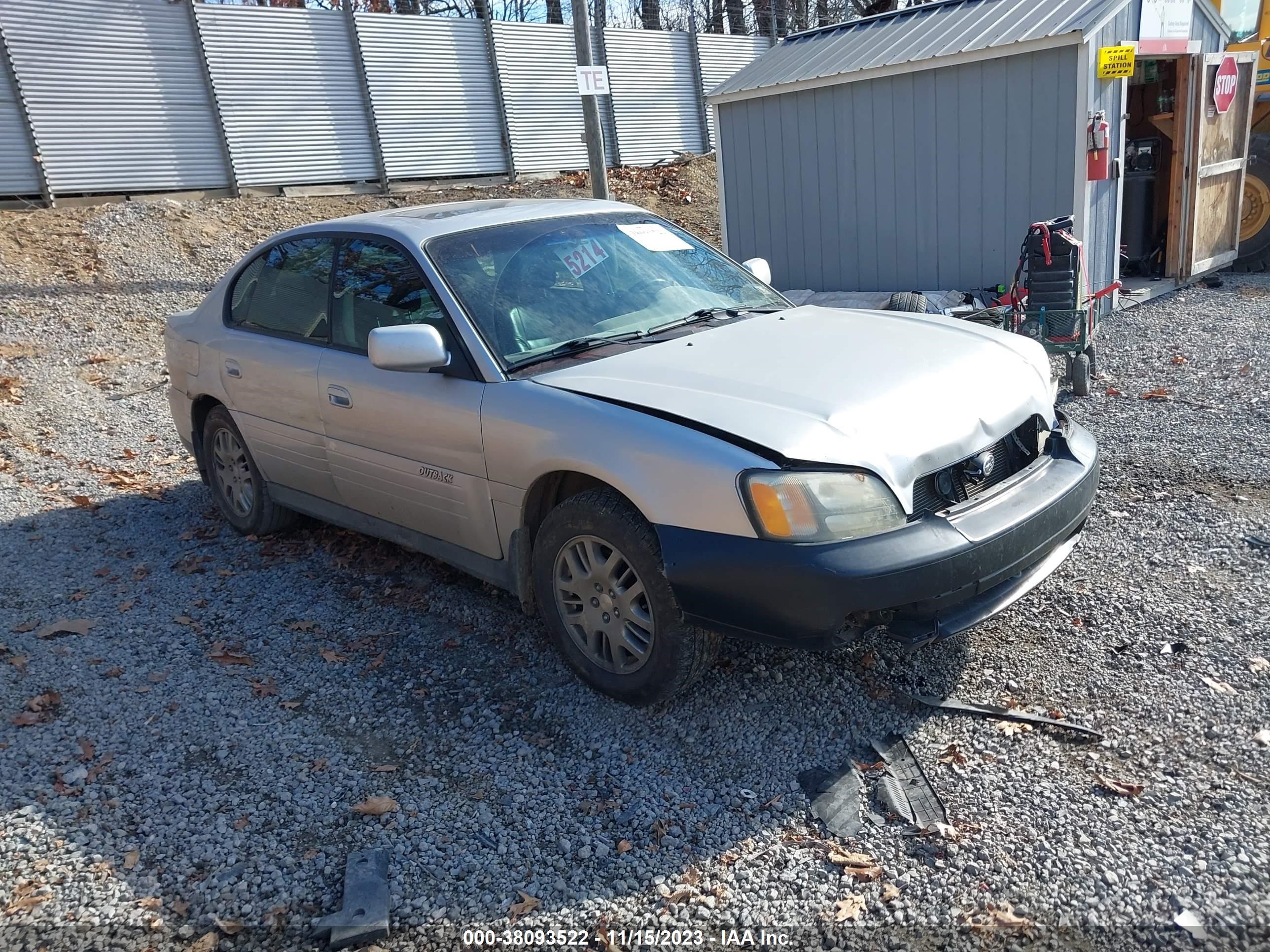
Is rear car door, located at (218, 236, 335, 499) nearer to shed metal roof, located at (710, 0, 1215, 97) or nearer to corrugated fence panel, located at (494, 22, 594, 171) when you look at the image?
shed metal roof, located at (710, 0, 1215, 97)

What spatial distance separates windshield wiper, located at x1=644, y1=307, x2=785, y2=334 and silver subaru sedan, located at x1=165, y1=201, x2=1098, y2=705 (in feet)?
0.04

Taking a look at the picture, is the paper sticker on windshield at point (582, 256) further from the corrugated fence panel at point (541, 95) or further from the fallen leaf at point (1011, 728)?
the corrugated fence panel at point (541, 95)

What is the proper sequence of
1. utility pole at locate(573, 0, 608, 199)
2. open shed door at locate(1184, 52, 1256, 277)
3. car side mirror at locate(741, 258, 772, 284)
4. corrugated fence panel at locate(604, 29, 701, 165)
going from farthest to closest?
corrugated fence panel at locate(604, 29, 701, 165) → open shed door at locate(1184, 52, 1256, 277) → utility pole at locate(573, 0, 608, 199) → car side mirror at locate(741, 258, 772, 284)

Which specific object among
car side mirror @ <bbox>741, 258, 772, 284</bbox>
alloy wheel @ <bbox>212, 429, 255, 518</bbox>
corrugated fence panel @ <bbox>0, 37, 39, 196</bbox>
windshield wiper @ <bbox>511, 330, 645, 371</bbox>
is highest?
corrugated fence panel @ <bbox>0, 37, 39, 196</bbox>

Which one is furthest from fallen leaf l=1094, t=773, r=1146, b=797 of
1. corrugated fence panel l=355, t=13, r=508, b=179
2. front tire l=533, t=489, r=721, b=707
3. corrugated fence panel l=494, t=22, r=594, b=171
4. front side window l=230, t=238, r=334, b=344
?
corrugated fence panel l=494, t=22, r=594, b=171

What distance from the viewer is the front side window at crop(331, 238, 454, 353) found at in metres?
4.06

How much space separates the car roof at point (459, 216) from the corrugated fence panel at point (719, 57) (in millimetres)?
14893

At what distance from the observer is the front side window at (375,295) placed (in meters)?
4.06

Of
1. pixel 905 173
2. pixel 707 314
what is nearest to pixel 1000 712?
pixel 707 314

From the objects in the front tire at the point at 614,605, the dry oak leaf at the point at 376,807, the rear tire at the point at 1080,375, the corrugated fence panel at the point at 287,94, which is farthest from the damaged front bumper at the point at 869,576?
the corrugated fence panel at the point at 287,94

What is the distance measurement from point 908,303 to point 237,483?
5150 millimetres

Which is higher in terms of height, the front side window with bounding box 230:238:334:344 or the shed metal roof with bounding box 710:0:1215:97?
the shed metal roof with bounding box 710:0:1215:97

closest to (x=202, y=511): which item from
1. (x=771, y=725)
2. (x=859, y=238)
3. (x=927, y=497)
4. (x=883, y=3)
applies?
(x=771, y=725)

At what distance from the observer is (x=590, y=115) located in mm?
10352
